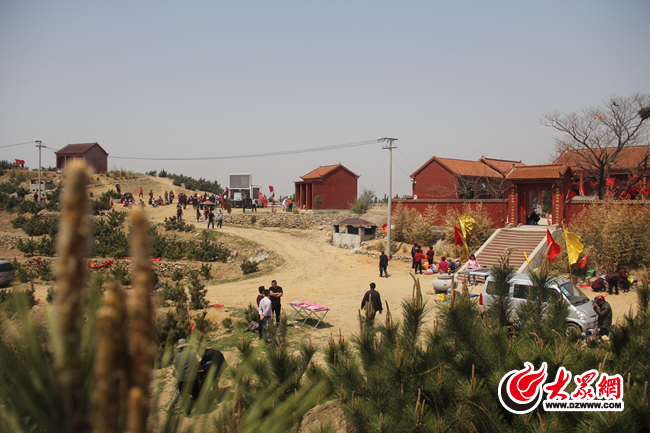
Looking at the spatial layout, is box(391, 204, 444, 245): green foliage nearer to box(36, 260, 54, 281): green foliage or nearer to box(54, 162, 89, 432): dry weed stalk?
box(36, 260, 54, 281): green foliage

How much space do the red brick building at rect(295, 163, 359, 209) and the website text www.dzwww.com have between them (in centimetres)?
3885

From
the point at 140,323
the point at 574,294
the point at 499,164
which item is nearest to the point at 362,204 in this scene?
the point at 499,164

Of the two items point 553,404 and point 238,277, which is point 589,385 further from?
point 238,277

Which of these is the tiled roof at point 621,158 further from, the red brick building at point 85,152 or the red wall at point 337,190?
the red brick building at point 85,152

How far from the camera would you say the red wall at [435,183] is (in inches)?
1312

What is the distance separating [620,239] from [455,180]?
622 inches

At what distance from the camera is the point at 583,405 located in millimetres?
3865

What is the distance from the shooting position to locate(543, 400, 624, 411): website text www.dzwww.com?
11.6ft

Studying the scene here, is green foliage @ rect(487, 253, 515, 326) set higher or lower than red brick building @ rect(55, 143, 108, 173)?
lower

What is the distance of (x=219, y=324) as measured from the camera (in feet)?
41.9

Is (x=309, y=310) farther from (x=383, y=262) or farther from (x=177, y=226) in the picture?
(x=177, y=226)

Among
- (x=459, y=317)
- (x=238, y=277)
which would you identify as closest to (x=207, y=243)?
(x=238, y=277)

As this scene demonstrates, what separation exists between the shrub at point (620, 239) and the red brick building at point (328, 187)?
27129 millimetres

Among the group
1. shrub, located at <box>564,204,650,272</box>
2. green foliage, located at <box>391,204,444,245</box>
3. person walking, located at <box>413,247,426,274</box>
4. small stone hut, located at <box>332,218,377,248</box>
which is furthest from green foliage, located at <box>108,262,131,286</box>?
shrub, located at <box>564,204,650,272</box>
